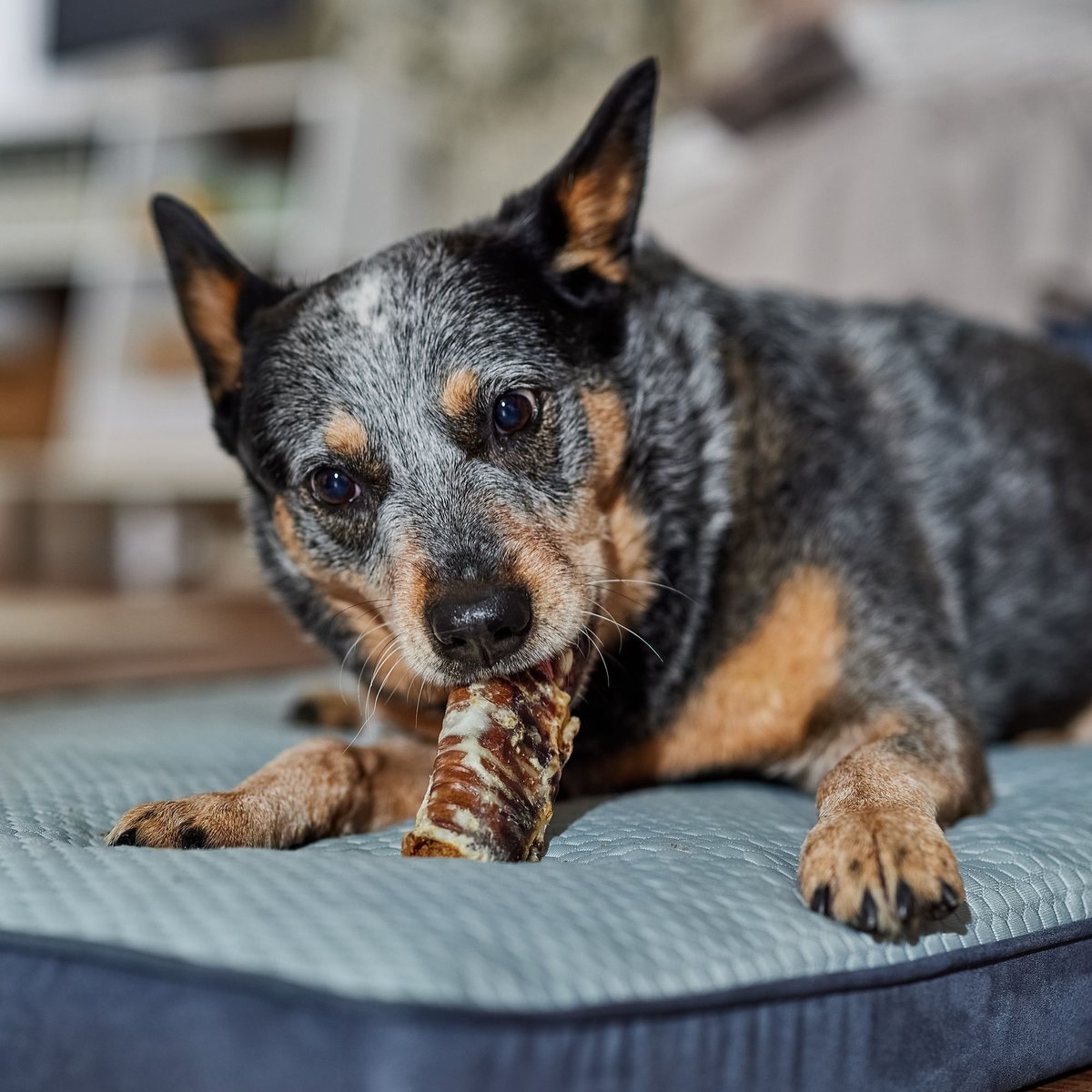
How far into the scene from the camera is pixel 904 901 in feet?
3.21

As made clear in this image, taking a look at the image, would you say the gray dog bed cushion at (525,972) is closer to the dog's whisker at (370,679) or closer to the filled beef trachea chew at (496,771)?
the filled beef trachea chew at (496,771)

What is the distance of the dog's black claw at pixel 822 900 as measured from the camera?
990 millimetres

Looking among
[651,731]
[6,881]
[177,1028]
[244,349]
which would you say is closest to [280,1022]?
[177,1028]

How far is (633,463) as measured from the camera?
1.58 metres

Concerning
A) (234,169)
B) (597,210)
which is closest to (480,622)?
(597,210)

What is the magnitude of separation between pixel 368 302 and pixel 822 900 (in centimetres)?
91

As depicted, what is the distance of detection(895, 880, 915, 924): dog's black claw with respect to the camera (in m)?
0.97

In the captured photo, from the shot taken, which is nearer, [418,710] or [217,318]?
[418,710]

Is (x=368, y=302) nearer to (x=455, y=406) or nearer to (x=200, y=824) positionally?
(x=455, y=406)

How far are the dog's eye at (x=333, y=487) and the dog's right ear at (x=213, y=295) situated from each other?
23 centimetres

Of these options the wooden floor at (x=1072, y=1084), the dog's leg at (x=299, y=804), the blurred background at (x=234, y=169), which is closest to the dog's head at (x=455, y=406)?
the dog's leg at (x=299, y=804)

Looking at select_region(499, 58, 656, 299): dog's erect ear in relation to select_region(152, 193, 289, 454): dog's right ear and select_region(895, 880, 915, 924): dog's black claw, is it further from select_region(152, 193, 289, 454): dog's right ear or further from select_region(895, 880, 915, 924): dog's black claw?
select_region(895, 880, 915, 924): dog's black claw

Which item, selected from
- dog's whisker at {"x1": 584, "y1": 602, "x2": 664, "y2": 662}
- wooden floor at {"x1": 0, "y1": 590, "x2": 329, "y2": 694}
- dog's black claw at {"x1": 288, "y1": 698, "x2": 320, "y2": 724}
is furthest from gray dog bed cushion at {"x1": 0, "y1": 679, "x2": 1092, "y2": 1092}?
wooden floor at {"x1": 0, "y1": 590, "x2": 329, "y2": 694}

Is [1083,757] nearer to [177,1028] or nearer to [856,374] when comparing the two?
[856,374]
